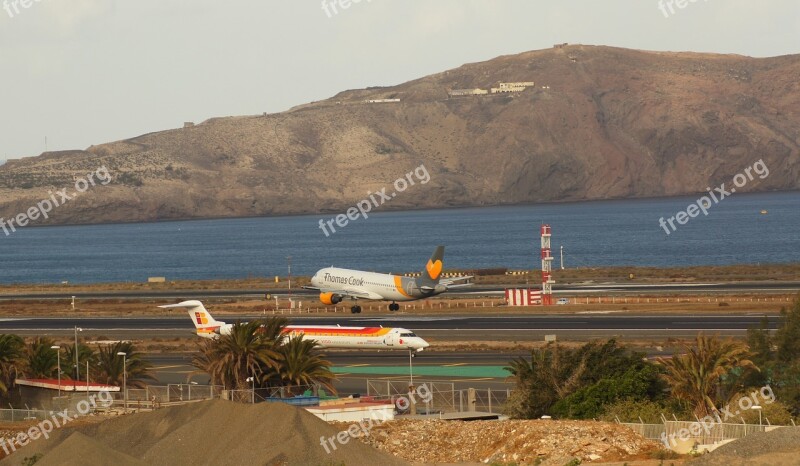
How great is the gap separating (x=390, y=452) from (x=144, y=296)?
102619mm

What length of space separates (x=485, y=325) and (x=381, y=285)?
1676cm

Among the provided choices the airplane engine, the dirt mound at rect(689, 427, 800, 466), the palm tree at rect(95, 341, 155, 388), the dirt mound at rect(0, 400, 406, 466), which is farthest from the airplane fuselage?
the dirt mound at rect(689, 427, 800, 466)

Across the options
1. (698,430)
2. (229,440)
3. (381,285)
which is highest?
(381,285)

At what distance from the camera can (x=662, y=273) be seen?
519 feet

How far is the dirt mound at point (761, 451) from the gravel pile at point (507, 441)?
573cm

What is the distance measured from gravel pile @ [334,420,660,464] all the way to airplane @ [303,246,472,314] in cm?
6224

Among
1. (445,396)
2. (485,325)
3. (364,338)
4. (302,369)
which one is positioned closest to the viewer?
(302,369)

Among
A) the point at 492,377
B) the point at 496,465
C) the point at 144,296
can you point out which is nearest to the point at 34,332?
the point at 144,296

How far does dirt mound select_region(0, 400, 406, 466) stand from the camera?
38.6 meters

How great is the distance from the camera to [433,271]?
10981 cm

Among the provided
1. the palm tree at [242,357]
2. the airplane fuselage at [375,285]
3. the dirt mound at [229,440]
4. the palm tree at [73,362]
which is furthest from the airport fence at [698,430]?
the airplane fuselage at [375,285]

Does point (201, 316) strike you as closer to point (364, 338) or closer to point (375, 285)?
point (364, 338)

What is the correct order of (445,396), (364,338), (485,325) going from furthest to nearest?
1. (485,325)
2. (364,338)
3. (445,396)

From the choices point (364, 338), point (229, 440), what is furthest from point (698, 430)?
point (364, 338)
